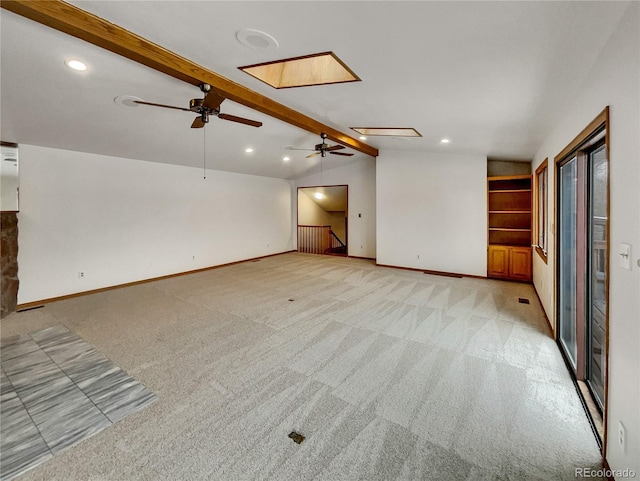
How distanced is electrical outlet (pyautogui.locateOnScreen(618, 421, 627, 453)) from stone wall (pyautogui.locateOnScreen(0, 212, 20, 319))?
649cm

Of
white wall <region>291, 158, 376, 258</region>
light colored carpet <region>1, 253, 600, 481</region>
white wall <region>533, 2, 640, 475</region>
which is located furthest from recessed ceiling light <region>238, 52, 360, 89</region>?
white wall <region>291, 158, 376, 258</region>

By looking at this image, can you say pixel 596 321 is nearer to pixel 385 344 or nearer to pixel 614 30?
pixel 385 344

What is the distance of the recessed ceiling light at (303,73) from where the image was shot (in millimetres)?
2723

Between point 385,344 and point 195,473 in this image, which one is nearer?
point 195,473

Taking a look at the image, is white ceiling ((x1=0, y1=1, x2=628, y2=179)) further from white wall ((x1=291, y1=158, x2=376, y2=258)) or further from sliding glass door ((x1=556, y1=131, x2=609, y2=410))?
white wall ((x1=291, y1=158, x2=376, y2=258))

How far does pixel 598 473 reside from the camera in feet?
5.06

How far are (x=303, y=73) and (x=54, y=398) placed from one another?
3.79 m

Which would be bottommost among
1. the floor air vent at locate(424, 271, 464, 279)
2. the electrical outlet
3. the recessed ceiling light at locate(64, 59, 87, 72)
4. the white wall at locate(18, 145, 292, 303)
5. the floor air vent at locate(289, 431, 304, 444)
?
the floor air vent at locate(289, 431, 304, 444)

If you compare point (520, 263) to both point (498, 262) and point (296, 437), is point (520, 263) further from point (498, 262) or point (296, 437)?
point (296, 437)

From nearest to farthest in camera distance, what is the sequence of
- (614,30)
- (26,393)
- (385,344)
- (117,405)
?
1. (614,30)
2. (117,405)
3. (26,393)
4. (385,344)

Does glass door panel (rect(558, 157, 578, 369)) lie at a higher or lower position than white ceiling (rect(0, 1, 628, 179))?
lower

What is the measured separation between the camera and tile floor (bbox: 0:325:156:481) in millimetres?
1795

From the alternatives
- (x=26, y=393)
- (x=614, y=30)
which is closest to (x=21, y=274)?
(x=26, y=393)

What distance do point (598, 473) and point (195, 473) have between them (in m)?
2.23
